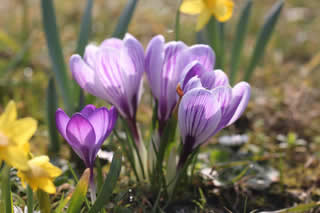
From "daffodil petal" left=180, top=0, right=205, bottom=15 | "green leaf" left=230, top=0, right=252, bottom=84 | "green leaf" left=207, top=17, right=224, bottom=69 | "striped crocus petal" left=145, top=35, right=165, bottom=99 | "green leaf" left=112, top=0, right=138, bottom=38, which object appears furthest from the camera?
"green leaf" left=230, top=0, right=252, bottom=84

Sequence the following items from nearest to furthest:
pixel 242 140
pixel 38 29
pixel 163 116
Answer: pixel 163 116 → pixel 242 140 → pixel 38 29

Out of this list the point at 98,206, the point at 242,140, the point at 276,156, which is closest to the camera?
the point at 98,206

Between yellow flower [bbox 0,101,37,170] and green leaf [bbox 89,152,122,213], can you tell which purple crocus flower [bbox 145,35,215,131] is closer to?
green leaf [bbox 89,152,122,213]

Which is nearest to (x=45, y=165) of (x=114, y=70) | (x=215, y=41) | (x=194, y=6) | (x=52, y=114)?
(x=114, y=70)

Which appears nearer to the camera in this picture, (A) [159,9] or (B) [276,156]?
(B) [276,156]

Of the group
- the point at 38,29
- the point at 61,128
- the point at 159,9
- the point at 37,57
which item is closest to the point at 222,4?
the point at 61,128

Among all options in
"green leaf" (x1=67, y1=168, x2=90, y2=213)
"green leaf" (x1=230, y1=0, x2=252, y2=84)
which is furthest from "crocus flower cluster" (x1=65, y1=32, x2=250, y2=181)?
"green leaf" (x1=230, y1=0, x2=252, y2=84)

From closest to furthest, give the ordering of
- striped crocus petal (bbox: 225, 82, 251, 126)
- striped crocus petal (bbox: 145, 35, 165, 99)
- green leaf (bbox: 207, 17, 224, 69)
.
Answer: striped crocus petal (bbox: 225, 82, 251, 126) < striped crocus petal (bbox: 145, 35, 165, 99) < green leaf (bbox: 207, 17, 224, 69)

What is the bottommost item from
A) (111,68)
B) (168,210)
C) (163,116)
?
(168,210)

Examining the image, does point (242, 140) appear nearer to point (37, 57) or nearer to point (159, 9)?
point (37, 57)
